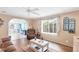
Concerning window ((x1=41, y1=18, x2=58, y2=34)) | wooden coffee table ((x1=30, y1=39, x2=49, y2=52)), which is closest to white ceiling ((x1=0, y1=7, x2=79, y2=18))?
window ((x1=41, y1=18, x2=58, y2=34))

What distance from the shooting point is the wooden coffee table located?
1397 millimetres

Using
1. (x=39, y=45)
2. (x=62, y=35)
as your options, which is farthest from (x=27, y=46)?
(x=62, y=35)

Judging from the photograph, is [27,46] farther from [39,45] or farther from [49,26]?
[49,26]

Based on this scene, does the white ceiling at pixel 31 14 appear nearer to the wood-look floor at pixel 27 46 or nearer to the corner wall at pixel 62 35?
the corner wall at pixel 62 35

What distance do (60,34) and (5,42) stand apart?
3.07ft

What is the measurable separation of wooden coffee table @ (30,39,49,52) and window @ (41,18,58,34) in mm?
202

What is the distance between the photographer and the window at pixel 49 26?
4.75 ft

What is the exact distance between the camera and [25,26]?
1.47 metres

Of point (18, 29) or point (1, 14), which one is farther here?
point (18, 29)

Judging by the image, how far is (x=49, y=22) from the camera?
148 cm

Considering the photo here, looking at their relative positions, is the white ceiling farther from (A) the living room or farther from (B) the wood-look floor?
(B) the wood-look floor

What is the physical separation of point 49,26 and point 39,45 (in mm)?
382
